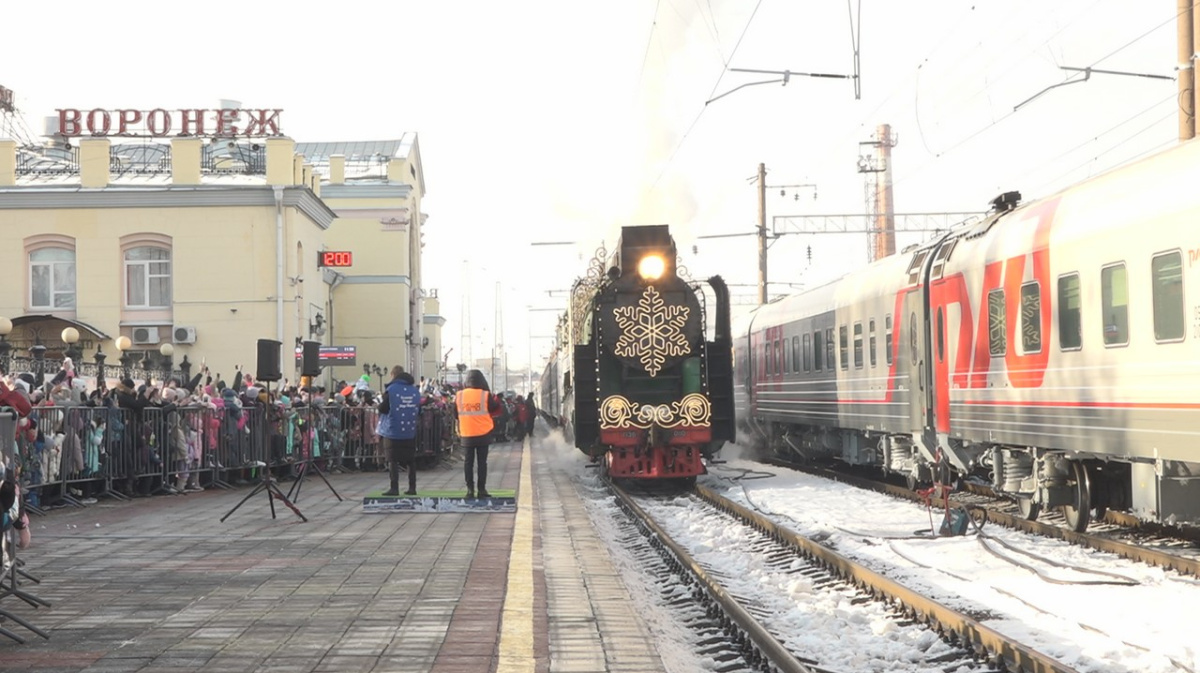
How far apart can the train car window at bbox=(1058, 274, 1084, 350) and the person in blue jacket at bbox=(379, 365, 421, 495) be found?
857 cm

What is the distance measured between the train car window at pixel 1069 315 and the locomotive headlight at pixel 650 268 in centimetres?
857

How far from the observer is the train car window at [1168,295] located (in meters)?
11.3

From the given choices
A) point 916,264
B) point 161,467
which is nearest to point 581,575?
point 916,264

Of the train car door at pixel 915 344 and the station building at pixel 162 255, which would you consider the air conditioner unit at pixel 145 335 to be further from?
the train car door at pixel 915 344

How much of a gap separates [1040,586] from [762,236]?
103 ft

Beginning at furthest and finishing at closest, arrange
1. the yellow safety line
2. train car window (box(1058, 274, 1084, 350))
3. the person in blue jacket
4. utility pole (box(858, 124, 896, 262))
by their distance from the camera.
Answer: utility pole (box(858, 124, 896, 262)) < the person in blue jacket < train car window (box(1058, 274, 1084, 350)) < the yellow safety line

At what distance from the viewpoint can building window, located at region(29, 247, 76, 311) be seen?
45.4 meters

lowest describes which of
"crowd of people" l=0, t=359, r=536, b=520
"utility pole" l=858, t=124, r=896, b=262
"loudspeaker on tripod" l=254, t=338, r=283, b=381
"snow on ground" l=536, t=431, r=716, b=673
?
"snow on ground" l=536, t=431, r=716, b=673

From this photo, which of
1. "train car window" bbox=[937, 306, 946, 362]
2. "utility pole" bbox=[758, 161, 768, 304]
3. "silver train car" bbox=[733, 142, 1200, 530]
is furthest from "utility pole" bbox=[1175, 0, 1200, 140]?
"utility pole" bbox=[758, 161, 768, 304]

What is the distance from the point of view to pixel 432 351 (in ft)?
323

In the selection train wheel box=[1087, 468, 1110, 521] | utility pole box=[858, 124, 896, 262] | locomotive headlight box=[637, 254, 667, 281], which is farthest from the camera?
utility pole box=[858, 124, 896, 262]

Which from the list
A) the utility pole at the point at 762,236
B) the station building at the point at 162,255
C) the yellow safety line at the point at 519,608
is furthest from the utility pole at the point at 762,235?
the yellow safety line at the point at 519,608

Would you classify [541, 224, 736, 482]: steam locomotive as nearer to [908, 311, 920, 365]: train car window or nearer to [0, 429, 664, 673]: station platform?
[908, 311, 920, 365]: train car window

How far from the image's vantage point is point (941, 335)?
17578 mm
